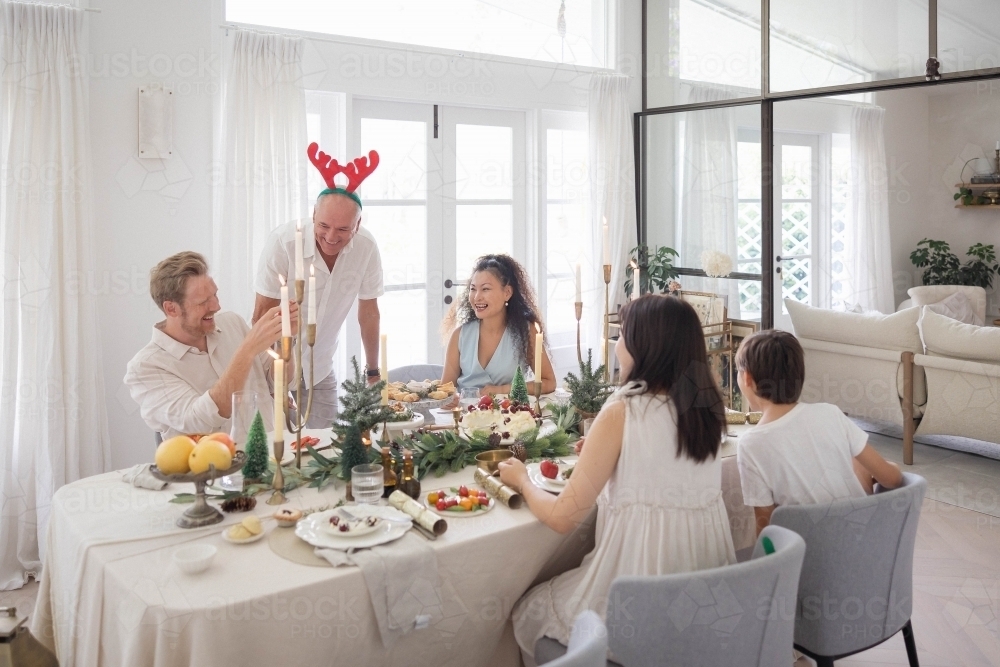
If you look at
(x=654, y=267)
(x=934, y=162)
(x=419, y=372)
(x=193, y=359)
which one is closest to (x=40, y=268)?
(x=193, y=359)

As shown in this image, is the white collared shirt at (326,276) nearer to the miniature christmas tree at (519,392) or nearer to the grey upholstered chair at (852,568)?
the miniature christmas tree at (519,392)

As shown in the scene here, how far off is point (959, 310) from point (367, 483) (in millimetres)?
3863

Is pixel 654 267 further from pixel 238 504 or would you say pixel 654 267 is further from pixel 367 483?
pixel 238 504

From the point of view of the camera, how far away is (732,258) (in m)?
5.51

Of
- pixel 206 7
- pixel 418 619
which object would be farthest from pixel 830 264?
pixel 418 619

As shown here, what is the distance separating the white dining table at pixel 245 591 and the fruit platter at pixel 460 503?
0.02 meters

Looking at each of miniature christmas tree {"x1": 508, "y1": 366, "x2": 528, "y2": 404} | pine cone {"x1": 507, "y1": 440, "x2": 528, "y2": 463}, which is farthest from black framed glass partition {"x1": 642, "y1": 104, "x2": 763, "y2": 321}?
pine cone {"x1": 507, "y1": 440, "x2": 528, "y2": 463}

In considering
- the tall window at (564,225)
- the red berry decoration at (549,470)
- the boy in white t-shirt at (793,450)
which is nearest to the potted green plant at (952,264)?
the tall window at (564,225)

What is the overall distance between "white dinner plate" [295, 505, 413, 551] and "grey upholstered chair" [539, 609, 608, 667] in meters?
0.51

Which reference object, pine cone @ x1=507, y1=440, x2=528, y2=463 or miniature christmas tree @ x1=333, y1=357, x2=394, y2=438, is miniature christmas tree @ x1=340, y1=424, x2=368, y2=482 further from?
pine cone @ x1=507, y1=440, x2=528, y2=463

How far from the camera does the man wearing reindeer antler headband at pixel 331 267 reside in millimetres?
3133

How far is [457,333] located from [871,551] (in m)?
1.91

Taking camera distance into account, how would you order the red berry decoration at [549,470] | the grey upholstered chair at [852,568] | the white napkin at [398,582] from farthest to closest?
the red berry decoration at [549,470] → the grey upholstered chair at [852,568] → the white napkin at [398,582]

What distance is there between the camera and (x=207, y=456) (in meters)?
1.82
